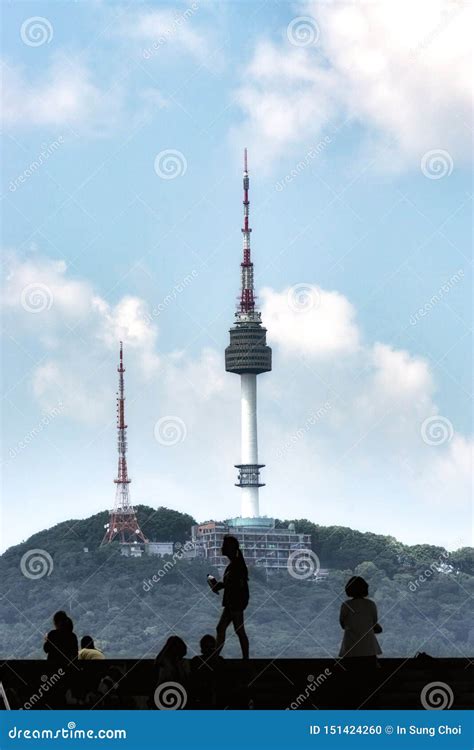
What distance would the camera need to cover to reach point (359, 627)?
27.7 metres

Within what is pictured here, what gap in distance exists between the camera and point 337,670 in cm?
2755

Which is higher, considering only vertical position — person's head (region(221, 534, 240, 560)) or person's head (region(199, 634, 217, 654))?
person's head (region(221, 534, 240, 560))

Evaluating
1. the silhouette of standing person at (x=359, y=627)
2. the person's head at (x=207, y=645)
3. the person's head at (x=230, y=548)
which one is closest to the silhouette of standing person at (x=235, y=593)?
the person's head at (x=230, y=548)

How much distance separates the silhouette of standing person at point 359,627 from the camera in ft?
90.1

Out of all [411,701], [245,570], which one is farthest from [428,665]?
[245,570]

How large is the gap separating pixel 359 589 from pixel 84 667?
14.8 feet

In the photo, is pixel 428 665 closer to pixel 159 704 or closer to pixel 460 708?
pixel 460 708
